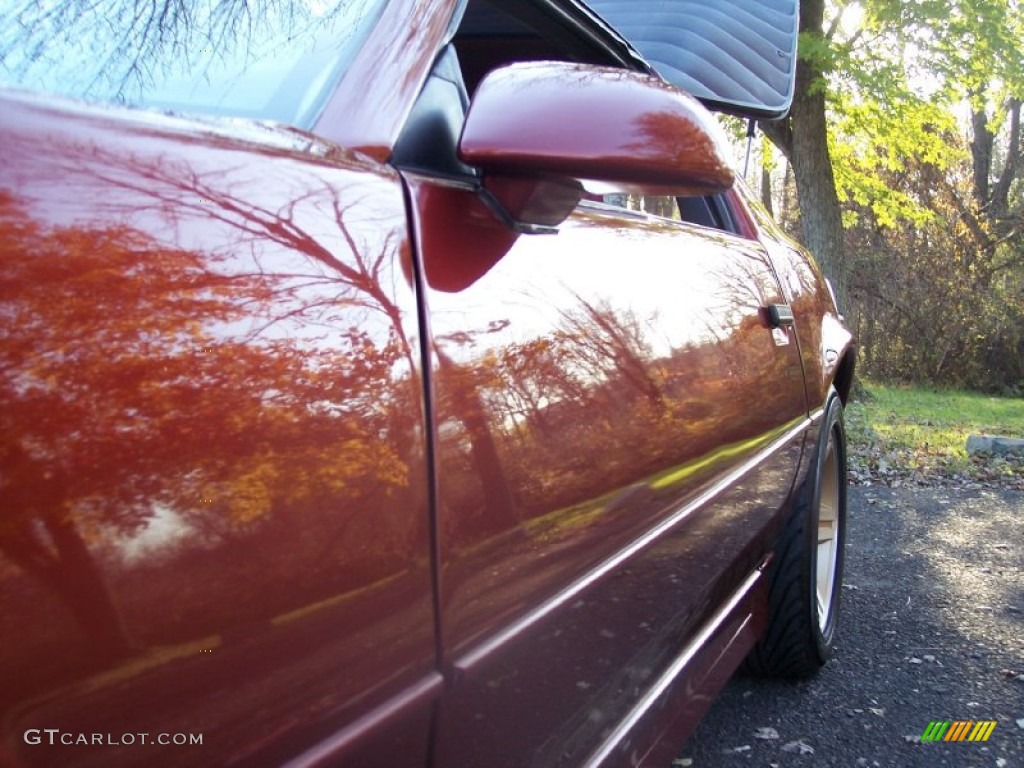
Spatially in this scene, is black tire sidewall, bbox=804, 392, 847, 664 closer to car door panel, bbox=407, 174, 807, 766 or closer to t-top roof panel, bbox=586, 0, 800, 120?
car door panel, bbox=407, 174, 807, 766

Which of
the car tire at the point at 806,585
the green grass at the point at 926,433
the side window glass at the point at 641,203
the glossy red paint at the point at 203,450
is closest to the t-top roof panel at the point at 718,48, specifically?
the side window glass at the point at 641,203

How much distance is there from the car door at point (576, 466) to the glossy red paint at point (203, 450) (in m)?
0.09

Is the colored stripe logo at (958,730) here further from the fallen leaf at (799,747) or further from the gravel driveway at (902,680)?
the fallen leaf at (799,747)

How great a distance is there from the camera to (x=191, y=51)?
1217 mm

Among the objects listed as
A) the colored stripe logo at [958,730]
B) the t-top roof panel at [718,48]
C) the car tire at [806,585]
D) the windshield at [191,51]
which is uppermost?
the t-top roof panel at [718,48]

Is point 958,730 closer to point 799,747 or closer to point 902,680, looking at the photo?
point 902,680

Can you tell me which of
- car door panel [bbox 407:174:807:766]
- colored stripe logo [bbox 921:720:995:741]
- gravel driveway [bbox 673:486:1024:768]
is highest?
car door panel [bbox 407:174:807:766]

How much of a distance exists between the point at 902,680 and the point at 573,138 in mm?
2454

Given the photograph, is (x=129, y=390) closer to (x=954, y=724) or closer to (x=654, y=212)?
(x=654, y=212)

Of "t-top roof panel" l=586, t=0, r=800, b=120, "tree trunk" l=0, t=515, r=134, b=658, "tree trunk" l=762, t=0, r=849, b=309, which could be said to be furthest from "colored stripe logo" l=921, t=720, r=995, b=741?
"tree trunk" l=762, t=0, r=849, b=309

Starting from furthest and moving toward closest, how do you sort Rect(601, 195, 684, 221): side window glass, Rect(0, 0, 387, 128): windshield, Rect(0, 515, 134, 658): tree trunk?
Rect(601, 195, 684, 221): side window glass → Rect(0, 0, 387, 128): windshield → Rect(0, 515, 134, 658): tree trunk

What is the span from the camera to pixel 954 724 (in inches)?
103

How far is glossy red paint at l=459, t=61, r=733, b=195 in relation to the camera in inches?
43.8

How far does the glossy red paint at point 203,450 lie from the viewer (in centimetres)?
64
